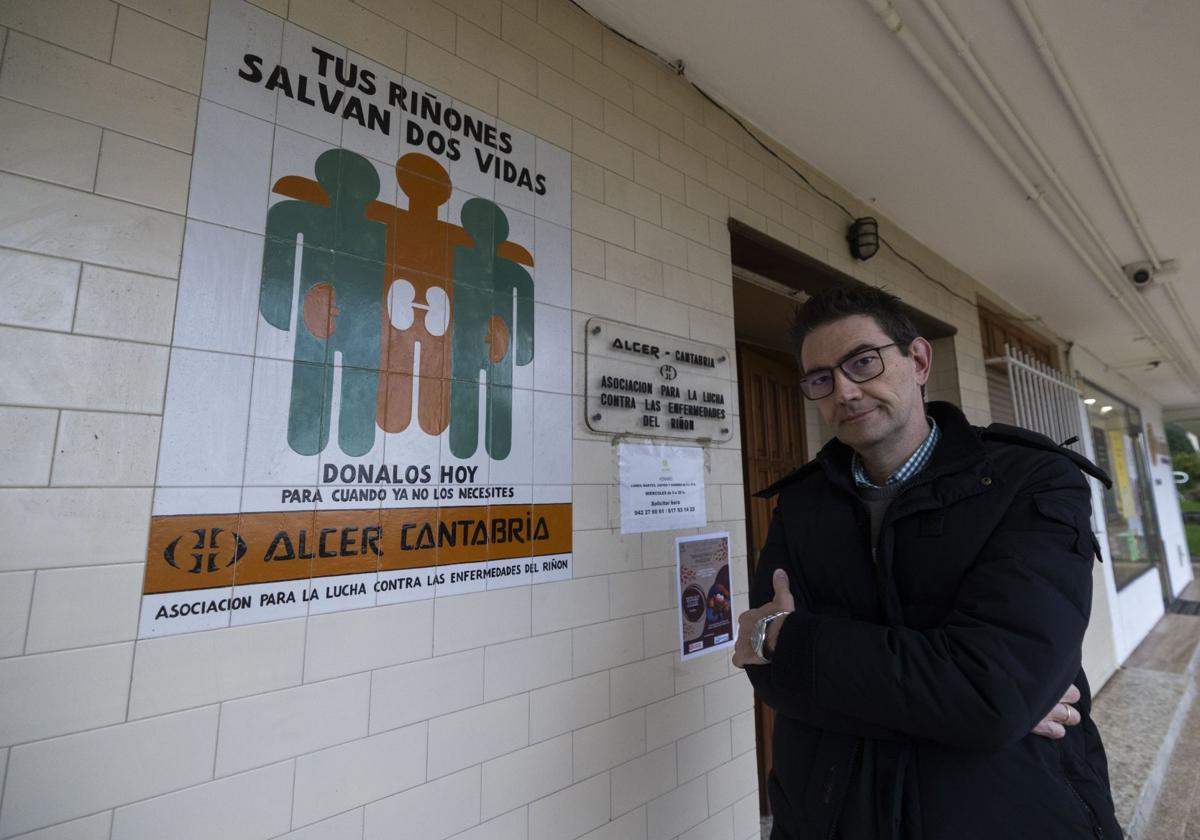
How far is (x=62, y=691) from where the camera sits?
80cm

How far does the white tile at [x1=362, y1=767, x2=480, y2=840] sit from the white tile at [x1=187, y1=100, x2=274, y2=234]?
1.17 m

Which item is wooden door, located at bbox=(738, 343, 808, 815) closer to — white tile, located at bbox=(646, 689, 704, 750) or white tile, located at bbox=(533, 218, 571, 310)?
white tile, located at bbox=(646, 689, 704, 750)

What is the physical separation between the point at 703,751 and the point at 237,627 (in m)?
1.39

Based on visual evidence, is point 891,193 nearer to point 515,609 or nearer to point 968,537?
point 968,537

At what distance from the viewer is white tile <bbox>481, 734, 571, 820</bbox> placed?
122 cm

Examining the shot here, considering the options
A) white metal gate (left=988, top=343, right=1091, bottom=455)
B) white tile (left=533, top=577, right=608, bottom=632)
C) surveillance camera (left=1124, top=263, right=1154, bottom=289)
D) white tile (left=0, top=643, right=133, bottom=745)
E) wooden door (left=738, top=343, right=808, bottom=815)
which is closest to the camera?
white tile (left=0, top=643, right=133, bottom=745)

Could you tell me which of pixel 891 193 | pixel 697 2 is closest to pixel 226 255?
pixel 697 2

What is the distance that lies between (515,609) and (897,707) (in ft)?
2.67

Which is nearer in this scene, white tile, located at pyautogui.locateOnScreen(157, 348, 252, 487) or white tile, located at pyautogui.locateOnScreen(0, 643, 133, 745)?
white tile, located at pyautogui.locateOnScreen(0, 643, 133, 745)

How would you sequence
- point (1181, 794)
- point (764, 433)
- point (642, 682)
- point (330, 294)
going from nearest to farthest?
point (330, 294), point (642, 682), point (1181, 794), point (764, 433)

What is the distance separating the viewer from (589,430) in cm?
150

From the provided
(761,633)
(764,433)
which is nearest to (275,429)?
(761,633)

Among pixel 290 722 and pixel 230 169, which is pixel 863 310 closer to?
pixel 230 169

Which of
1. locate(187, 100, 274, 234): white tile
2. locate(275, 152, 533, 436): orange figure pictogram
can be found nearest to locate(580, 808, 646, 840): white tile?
locate(275, 152, 533, 436): orange figure pictogram
